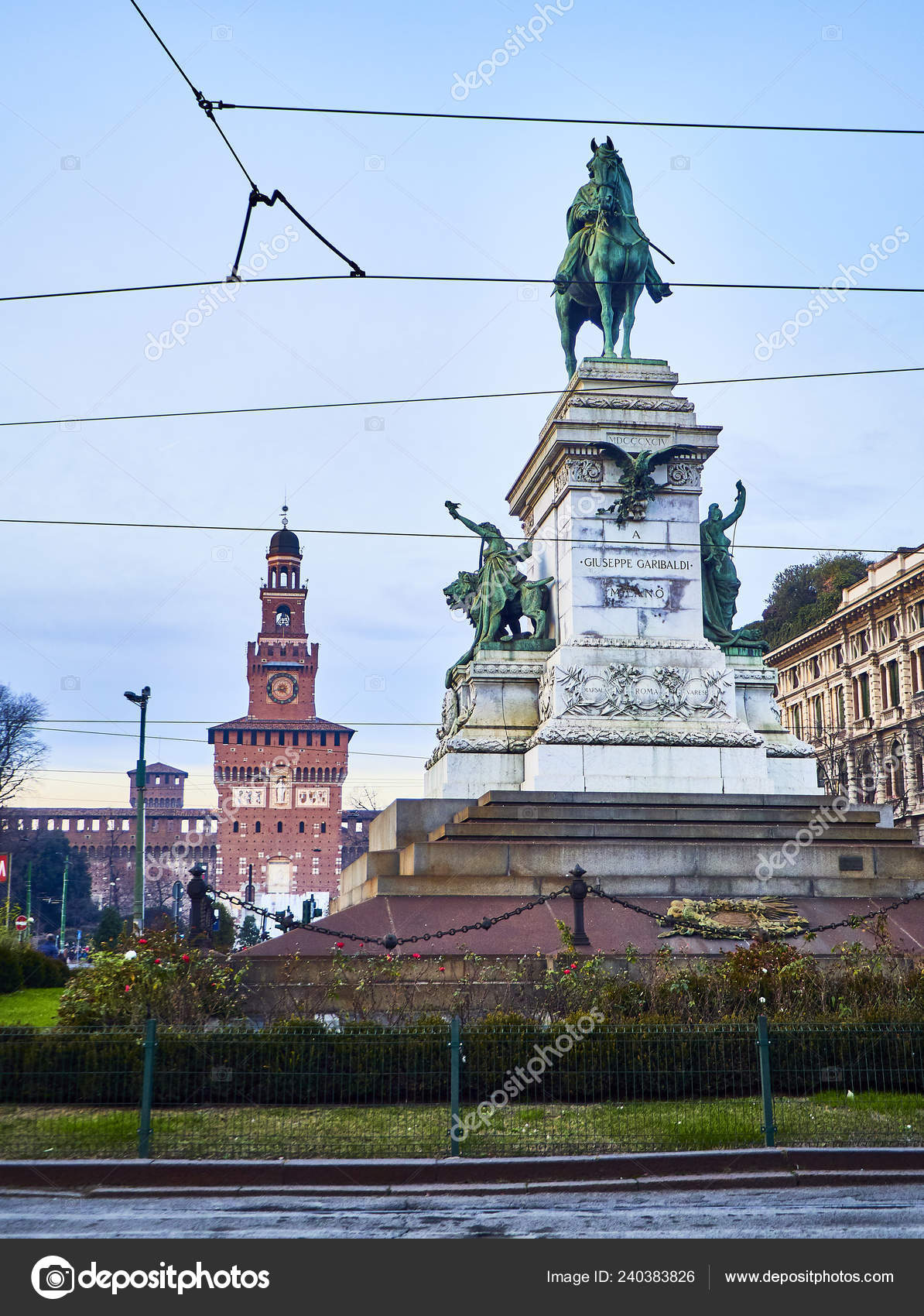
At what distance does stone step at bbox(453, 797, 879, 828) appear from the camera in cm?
2166

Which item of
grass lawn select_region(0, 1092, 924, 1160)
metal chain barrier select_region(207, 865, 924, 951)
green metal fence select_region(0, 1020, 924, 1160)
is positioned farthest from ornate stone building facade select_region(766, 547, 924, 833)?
grass lawn select_region(0, 1092, 924, 1160)

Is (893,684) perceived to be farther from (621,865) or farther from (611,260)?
(621,865)

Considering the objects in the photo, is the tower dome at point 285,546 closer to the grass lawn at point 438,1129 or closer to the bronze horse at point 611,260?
the bronze horse at point 611,260

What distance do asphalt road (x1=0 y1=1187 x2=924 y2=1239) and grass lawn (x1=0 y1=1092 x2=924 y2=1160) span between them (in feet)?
2.69

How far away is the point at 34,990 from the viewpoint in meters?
22.5

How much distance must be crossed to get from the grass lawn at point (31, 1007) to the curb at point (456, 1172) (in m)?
5.57

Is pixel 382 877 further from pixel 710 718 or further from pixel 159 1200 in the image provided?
pixel 159 1200

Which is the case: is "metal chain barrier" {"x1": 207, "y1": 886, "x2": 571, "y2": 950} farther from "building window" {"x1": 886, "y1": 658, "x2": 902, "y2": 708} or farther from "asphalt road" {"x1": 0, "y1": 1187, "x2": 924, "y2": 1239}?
"building window" {"x1": 886, "y1": 658, "x2": 902, "y2": 708}

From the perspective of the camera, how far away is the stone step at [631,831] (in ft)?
69.5

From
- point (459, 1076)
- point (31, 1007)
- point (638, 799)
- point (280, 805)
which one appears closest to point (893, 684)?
point (638, 799)

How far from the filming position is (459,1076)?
12.1 metres
